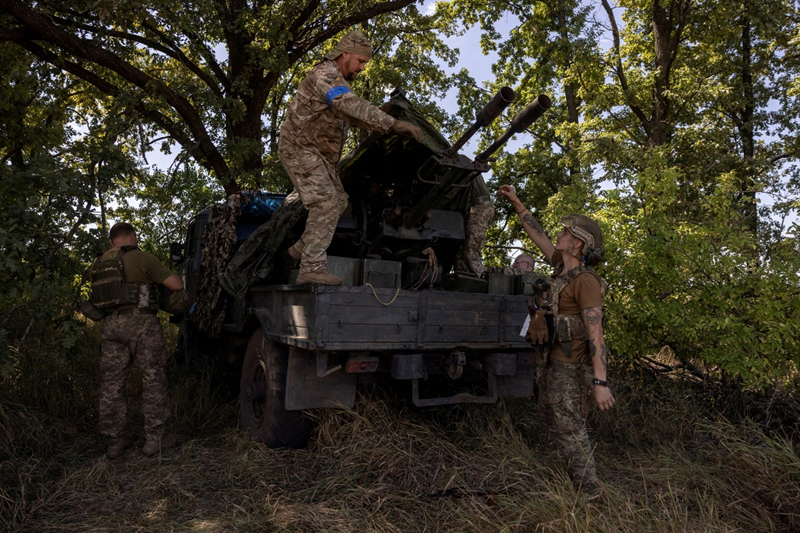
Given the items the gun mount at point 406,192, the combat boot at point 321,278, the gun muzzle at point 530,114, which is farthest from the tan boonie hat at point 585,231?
the combat boot at point 321,278

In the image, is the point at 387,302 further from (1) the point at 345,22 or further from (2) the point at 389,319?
(1) the point at 345,22

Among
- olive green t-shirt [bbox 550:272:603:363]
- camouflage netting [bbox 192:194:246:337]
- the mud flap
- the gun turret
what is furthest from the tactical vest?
olive green t-shirt [bbox 550:272:603:363]

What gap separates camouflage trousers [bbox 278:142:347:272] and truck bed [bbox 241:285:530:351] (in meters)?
0.39

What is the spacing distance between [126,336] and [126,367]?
0.95ft

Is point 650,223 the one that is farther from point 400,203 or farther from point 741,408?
point 400,203

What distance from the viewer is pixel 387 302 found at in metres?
4.05

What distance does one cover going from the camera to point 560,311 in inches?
144

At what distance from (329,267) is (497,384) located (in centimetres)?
174

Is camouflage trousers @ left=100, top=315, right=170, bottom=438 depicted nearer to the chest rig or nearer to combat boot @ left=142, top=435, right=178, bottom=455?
combat boot @ left=142, top=435, right=178, bottom=455

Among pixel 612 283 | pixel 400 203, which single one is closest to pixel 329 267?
pixel 400 203

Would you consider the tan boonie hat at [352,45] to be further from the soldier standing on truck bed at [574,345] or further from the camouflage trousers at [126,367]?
the camouflage trousers at [126,367]

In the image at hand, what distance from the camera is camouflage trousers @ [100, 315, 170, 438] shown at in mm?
4816

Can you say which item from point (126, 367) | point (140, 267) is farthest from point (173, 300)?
point (126, 367)

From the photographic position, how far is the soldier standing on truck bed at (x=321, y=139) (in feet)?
13.3
